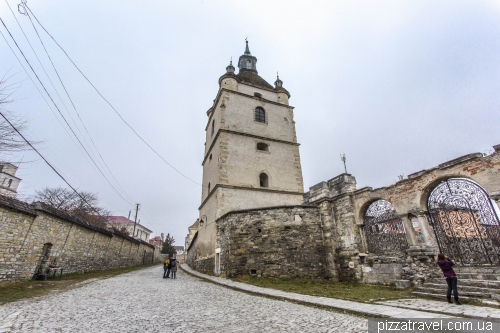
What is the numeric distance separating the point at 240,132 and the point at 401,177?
1068 centimetres

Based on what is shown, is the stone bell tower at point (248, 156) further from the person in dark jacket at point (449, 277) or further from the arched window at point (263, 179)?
the person in dark jacket at point (449, 277)

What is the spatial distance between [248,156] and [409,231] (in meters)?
10.5

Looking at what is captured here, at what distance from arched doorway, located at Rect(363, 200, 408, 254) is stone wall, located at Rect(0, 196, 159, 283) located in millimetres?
13384

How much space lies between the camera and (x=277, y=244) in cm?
1041

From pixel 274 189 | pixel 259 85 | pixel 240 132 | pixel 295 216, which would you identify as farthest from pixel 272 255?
pixel 259 85

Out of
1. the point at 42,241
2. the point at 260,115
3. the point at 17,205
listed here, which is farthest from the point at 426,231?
the point at 42,241

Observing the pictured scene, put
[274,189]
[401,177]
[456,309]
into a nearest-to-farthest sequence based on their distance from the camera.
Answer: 1. [456,309]
2. [401,177]
3. [274,189]

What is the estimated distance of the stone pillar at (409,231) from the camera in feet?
25.9

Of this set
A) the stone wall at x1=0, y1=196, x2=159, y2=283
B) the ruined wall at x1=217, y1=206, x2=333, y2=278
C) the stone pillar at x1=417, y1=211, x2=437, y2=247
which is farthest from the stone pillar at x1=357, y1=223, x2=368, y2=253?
the stone wall at x1=0, y1=196, x2=159, y2=283

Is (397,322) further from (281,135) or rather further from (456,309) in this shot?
(281,135)

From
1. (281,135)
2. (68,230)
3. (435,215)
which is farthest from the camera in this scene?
(281,135)

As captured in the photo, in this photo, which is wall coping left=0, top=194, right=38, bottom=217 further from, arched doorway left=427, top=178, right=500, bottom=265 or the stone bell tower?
arched doorway left=427, top=178, right=500, bottom=265

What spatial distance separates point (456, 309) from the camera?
4691mm

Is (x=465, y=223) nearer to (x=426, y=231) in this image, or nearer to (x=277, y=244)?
(x=426, y=231)
